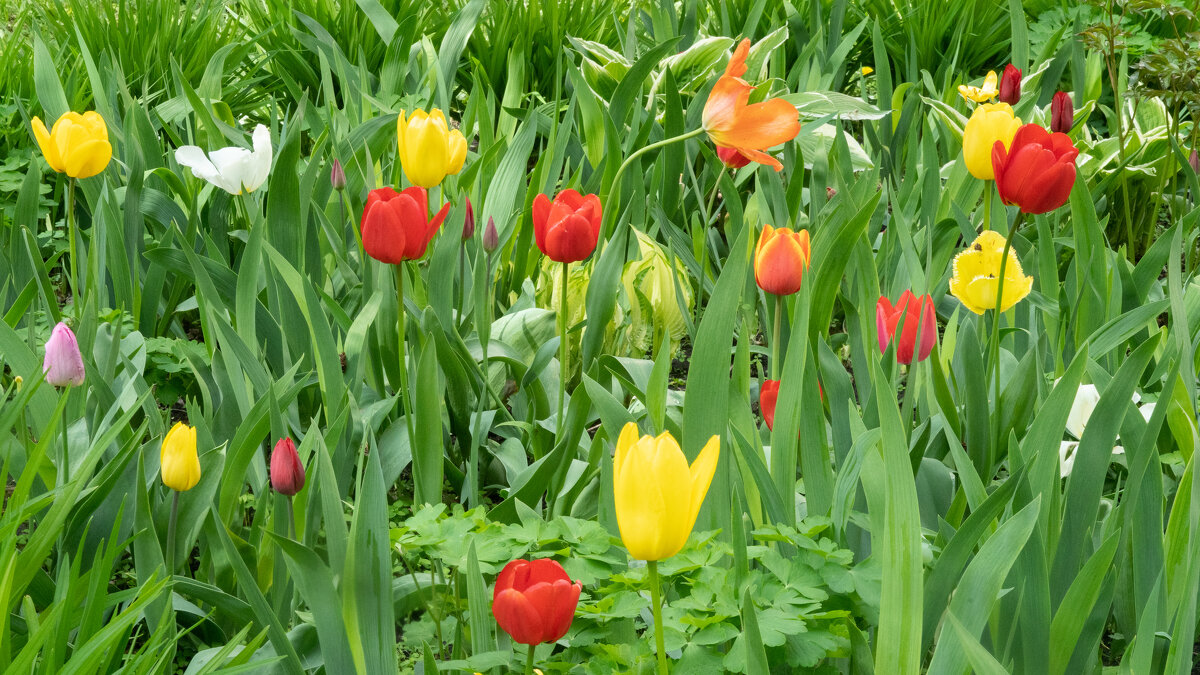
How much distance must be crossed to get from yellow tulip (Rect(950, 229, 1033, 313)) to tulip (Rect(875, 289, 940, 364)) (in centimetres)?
6

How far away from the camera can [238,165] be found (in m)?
1.69

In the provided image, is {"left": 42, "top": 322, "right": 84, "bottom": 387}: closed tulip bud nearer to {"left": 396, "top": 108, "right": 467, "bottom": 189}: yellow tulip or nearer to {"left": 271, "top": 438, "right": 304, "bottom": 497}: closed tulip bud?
{"left": 271, "top": 438, "right": 304, "bottom": 497}: closed tulip bud

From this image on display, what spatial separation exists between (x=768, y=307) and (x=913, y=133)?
0.65m

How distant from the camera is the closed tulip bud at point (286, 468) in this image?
102cm

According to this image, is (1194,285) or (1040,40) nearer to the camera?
(1194,285)

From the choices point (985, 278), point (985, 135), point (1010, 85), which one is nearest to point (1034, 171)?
point (985, 278)

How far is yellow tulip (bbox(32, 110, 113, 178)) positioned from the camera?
60.5 inches

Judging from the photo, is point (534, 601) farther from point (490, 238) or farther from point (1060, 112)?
point (1060, 112)

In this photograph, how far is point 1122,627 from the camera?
1146 millimetres

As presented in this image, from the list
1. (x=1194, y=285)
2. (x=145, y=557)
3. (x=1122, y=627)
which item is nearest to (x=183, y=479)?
(x=145, y=557)

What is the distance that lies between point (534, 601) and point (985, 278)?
75cm

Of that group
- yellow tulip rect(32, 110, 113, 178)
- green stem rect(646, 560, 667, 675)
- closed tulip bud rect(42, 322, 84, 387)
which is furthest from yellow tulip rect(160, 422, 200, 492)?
yellow tulip rect(32, 110, 113, 178)

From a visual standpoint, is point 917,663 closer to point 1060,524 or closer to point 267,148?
point 1060,524

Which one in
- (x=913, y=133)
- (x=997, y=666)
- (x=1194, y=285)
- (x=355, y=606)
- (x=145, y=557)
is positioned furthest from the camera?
(x=913, y=133)
